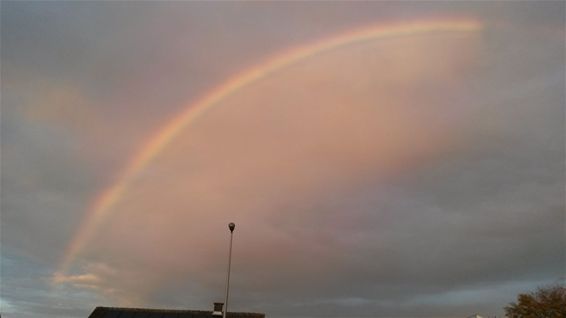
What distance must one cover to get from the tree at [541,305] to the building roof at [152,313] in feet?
142

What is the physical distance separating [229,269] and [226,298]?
→ 7.43 feet

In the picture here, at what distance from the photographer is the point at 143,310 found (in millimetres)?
50719

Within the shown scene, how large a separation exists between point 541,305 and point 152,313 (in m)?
54.0

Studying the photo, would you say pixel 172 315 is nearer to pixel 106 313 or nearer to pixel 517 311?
pixel 106 313

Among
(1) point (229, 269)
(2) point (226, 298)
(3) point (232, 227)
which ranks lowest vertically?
(2) point (226, 298)

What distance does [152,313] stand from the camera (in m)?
50.4

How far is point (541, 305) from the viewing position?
68312mm

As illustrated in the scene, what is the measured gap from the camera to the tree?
67250mm

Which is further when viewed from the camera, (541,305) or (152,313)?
(541,305)

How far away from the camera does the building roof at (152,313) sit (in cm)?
4962

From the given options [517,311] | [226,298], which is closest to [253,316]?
[226,298]

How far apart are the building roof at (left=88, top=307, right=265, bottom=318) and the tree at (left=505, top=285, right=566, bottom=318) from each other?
43.3 m

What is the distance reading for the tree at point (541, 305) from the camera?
2648 inches

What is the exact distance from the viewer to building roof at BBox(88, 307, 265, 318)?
4962 centimetres
